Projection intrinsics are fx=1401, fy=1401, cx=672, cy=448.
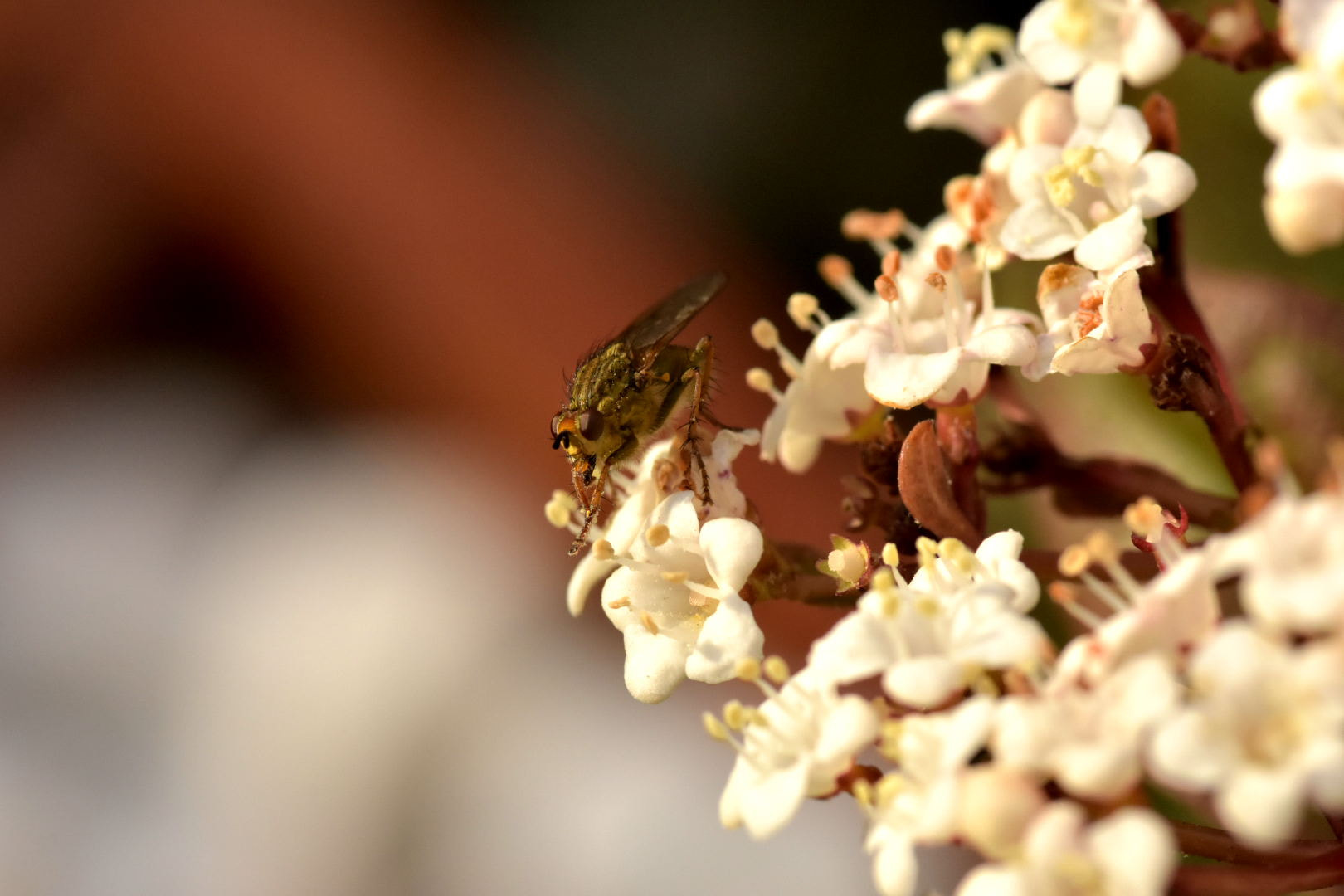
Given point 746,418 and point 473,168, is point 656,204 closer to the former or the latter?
point 473,168

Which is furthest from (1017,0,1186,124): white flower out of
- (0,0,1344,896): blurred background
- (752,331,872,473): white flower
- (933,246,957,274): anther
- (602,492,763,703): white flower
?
(0,0,1344,896): blurred background

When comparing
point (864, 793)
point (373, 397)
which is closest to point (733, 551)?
point (864, 793)

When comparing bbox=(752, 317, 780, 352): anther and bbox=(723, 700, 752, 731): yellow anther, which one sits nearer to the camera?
bbox=(723, 700, 752, 731): yellow anther

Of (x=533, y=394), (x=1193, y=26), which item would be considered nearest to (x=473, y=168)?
(x=533, y=394)

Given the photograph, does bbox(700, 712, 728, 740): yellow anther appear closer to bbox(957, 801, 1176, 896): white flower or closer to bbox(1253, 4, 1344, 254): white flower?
bbox(957, 801, 1176, 896): white flower

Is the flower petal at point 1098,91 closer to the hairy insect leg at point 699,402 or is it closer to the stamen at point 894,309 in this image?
the stamen at point 894,309
